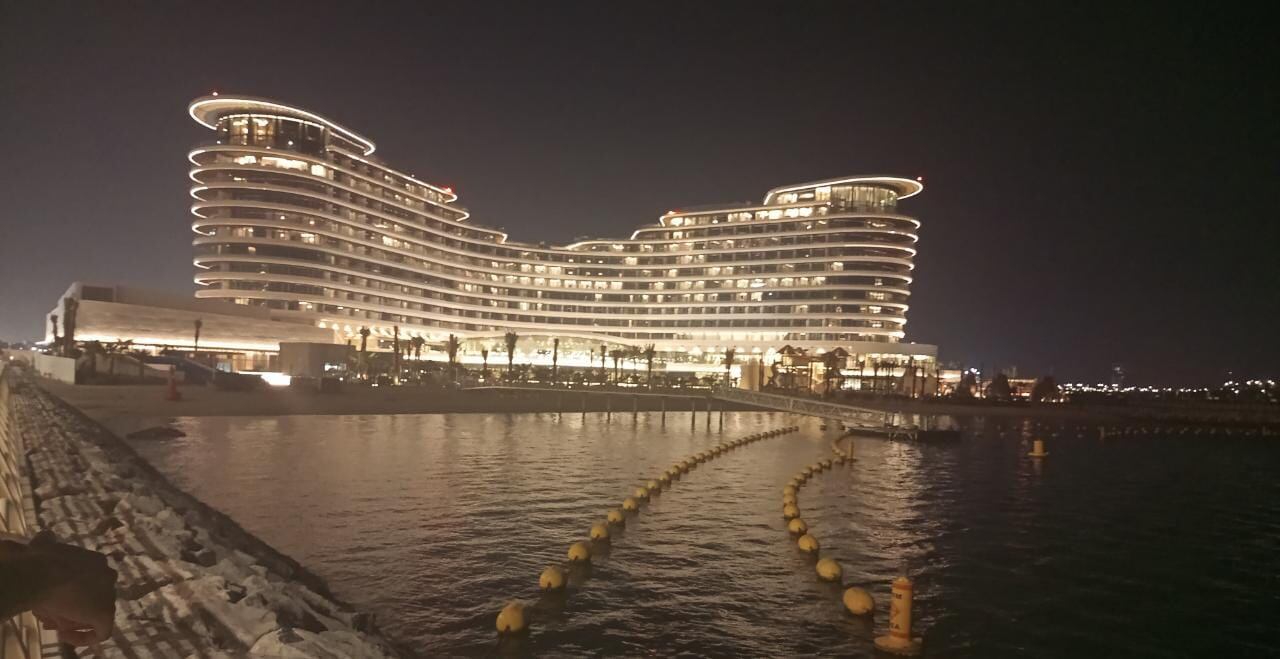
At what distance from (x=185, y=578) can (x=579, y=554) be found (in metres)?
6.66

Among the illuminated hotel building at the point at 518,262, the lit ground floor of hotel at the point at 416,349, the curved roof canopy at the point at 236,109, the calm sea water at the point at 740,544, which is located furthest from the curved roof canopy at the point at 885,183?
the calm sea water at the point at 740,544

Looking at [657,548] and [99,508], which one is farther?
[657,548]

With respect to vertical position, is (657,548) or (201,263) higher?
(201,263)

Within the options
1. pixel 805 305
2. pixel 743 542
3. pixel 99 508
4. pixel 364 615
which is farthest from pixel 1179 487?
pixel 805 305

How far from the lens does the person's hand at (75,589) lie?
2311 millimetres

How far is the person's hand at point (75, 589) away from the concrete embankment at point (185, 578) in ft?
20.6

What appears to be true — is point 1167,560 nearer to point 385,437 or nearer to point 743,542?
point 743,542

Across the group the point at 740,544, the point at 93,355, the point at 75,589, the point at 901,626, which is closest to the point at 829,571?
the point at 740,544

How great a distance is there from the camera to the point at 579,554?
14312mm

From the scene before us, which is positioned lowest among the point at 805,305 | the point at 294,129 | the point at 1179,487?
the point at 1179,487

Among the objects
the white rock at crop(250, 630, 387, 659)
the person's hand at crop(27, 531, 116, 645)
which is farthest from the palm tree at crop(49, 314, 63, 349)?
the person's hand at crop(27, 531, 116, 645)

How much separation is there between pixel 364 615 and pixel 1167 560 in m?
18.1

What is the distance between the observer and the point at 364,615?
1013cm

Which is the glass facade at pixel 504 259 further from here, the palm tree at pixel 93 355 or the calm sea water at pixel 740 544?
the calm sea water at pixel 740 544
